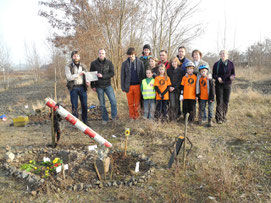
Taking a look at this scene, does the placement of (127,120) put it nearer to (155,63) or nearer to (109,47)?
(155,63)

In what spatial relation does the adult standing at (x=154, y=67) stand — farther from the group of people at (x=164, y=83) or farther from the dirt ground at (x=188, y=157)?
the dirt ground at (x=188, y=157)

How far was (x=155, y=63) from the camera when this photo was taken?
6723 mm

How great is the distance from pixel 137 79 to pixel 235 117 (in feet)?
12.8

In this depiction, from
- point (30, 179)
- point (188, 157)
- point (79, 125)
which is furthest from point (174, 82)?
point (30, 179)

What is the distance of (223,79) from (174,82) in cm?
152

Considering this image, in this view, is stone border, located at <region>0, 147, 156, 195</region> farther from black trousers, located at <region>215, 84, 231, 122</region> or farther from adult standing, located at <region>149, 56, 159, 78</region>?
black trousers, located at <region>215, 84, 231, 122</region>

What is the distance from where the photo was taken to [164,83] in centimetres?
646

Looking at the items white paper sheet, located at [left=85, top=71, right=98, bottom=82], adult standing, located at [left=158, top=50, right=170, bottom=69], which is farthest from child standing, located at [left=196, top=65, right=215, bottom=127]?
white paper sheet, located at [left=85, top=71, right=98, bottom=82]

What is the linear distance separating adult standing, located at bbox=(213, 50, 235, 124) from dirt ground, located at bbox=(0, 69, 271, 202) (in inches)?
25.6

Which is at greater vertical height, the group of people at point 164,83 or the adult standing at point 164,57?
the adult standing at point 164,57

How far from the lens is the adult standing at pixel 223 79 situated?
636 centimetres

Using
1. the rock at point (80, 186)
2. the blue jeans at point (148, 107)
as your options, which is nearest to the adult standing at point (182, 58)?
the blue jeans at point (148, 107)

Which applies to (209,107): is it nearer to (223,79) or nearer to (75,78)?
(223,79)

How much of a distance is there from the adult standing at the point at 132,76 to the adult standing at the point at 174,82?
94cm
